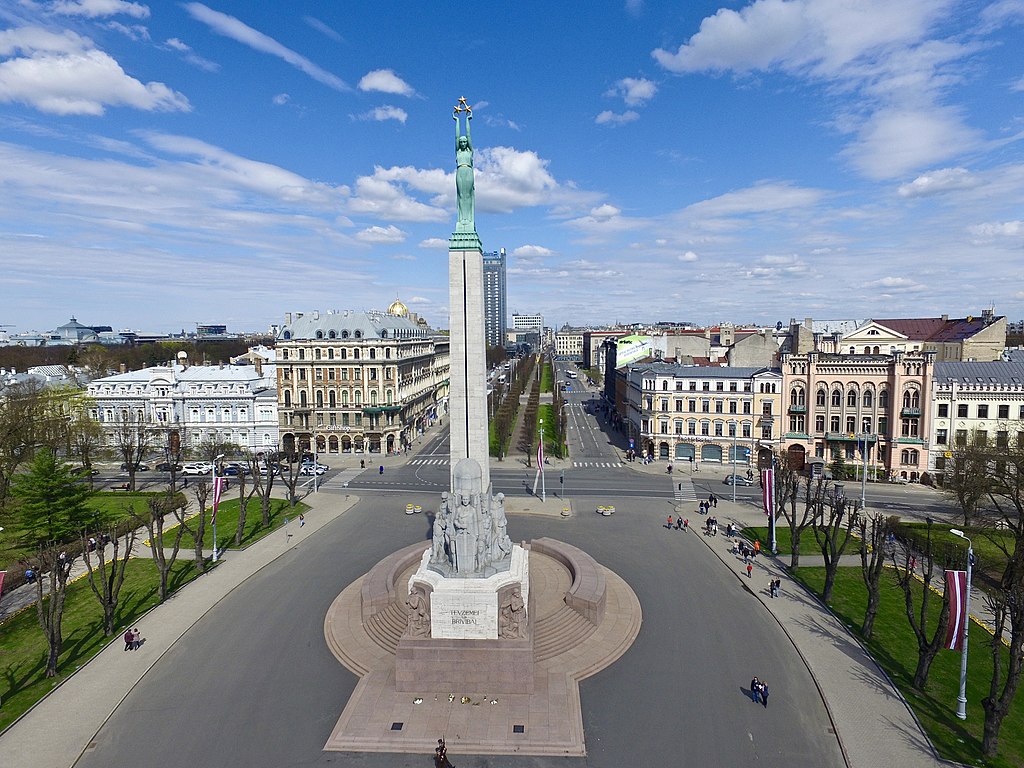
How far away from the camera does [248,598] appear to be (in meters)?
31.6

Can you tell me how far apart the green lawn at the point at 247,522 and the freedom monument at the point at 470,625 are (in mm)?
14696

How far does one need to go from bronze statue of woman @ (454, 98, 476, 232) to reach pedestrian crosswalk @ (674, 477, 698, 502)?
3516cm

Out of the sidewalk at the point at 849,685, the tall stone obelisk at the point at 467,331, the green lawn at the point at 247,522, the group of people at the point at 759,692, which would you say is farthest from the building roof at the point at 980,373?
the green lawn at the point at 247,522

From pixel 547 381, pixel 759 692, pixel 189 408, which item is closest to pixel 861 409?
pixel 759 692

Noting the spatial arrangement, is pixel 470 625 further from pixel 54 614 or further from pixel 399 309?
pixel 399 309

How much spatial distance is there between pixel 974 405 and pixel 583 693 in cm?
5732

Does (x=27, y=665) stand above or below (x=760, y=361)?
below

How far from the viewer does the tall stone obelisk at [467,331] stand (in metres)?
30.5

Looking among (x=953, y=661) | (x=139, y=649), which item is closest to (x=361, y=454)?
(x=139, y=649)

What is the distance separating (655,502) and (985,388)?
36993mm

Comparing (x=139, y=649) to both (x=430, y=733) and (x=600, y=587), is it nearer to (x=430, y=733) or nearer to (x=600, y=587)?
(x=430, y=733)

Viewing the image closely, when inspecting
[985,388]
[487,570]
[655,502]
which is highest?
[985,388]

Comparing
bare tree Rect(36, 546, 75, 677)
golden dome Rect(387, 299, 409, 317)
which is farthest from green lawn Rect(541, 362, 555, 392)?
bare tree Rect(36, 546, 75, 677)

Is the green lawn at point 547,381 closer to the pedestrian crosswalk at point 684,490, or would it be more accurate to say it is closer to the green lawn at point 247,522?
the pedestrian crosswalk at point 684,490
